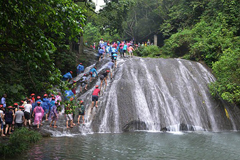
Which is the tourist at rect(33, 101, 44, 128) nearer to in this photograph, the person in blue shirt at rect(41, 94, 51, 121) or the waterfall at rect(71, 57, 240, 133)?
the person in blue shirt at rect(41, 94, 51, 121)

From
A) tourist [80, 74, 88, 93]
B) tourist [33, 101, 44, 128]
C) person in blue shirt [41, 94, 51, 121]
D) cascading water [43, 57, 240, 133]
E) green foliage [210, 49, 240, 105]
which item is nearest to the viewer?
tourist [33, 101, 44, 128]

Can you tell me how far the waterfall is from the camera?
16.7 m

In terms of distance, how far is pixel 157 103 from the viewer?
18453mm

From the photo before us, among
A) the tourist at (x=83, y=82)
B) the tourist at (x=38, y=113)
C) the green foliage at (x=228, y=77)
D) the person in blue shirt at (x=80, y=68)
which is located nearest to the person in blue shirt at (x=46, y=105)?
the tourist at (x=38, y=113)

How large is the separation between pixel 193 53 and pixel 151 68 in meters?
6.19

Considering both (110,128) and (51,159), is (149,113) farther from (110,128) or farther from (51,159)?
(51,159)

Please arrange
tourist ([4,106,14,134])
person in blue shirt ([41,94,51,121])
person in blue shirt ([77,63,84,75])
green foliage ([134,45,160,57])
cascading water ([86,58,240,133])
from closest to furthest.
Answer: tourist ([4,106,14,134]), person in blue shirt ([41,94,51,121]), cascading water ([86,58,240,133]), person in blue shirt ([77,63,84,75]), green foliage ([134,45,160,57])

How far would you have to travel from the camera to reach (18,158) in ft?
27.7

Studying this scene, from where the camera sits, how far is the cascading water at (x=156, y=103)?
16.6 metres

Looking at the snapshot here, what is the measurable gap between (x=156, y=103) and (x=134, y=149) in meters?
8.20

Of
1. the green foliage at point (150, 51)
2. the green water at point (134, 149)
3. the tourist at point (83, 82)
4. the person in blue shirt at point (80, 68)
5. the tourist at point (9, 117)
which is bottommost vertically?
the green water at point (134, 149)

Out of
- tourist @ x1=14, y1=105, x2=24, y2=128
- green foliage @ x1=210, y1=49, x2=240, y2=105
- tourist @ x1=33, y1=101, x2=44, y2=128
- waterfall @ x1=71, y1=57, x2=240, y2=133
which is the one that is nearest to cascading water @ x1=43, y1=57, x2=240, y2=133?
waterfall @ x1=71, y1=57, x2=240, y2=133

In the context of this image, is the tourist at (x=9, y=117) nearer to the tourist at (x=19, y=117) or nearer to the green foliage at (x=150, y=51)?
the tourist at (x=19, y=117)

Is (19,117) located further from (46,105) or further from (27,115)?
(46,105)
